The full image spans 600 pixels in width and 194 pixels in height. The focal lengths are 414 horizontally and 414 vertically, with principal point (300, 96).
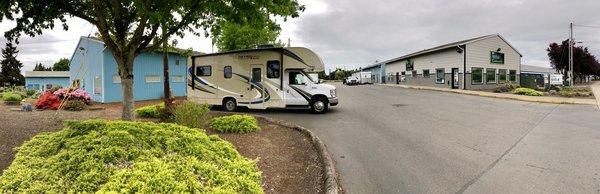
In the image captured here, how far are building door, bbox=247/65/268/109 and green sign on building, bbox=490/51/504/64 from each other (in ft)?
98.1

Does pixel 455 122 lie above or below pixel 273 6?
below

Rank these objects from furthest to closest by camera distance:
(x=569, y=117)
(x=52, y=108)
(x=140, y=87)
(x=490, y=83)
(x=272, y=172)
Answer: (x=490, y=83) → (x=140, y=87) → (x=52, y=108) → (x=569, y=117) → (x=272, y=172)

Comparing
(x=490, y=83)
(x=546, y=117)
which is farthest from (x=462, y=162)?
(x=490, y=83)

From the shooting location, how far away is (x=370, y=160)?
8.00 meters

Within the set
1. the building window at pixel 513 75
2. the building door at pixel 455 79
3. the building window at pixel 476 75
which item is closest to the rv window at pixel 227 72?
the building door at pixel 455 79

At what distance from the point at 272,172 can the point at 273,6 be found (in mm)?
4832

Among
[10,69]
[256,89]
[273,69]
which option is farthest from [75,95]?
[10,69]

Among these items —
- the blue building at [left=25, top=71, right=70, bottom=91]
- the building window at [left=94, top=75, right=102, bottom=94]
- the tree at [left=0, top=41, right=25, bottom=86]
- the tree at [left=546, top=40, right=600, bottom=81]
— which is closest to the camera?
the building window at [left=94, top=75, right=102, bottom=94]

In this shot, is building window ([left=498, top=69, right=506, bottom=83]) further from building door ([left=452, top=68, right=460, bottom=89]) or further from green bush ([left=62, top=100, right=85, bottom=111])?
green bush ([left=62, top=100, right=85, bottom=111])

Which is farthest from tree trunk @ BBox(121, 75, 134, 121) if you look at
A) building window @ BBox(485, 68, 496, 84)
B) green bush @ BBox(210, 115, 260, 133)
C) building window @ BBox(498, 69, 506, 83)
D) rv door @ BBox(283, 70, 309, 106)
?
building window @ BBox(498, 69, 506, 83)

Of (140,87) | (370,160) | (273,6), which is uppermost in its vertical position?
(273,6)

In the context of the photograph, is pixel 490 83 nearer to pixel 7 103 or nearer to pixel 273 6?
pixel 273 6

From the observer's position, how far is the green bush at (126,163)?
372cm

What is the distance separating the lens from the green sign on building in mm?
39969
